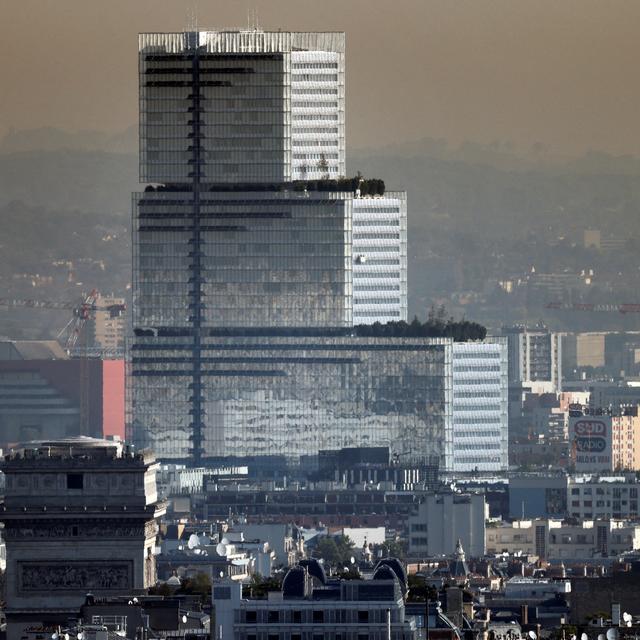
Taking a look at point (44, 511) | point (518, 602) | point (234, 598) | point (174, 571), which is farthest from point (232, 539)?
point (234, 598)

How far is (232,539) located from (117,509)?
5876cm

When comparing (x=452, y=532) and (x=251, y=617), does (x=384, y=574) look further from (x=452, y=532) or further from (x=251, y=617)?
(x=452, y=532)

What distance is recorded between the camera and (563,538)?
622 feet

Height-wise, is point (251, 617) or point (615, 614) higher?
point (251, 617)

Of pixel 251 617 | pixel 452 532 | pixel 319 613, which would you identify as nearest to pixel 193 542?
pixel 452 532

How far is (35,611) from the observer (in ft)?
367

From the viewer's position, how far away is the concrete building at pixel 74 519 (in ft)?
374

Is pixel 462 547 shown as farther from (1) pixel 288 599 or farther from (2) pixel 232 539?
(1) pixel 288 599

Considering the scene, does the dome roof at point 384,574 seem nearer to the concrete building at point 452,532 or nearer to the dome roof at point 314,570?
the dome roof at point 314,570

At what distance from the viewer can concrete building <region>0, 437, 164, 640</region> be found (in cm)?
11394

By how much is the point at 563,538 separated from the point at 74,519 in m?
77.3

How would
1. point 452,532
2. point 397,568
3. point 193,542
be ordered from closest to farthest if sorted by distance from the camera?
point 397,568
point 193,542
point 452,532

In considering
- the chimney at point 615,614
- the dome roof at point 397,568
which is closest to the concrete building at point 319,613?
the dome roof at point 397,568

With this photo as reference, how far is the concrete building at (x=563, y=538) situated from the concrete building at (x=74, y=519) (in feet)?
218
